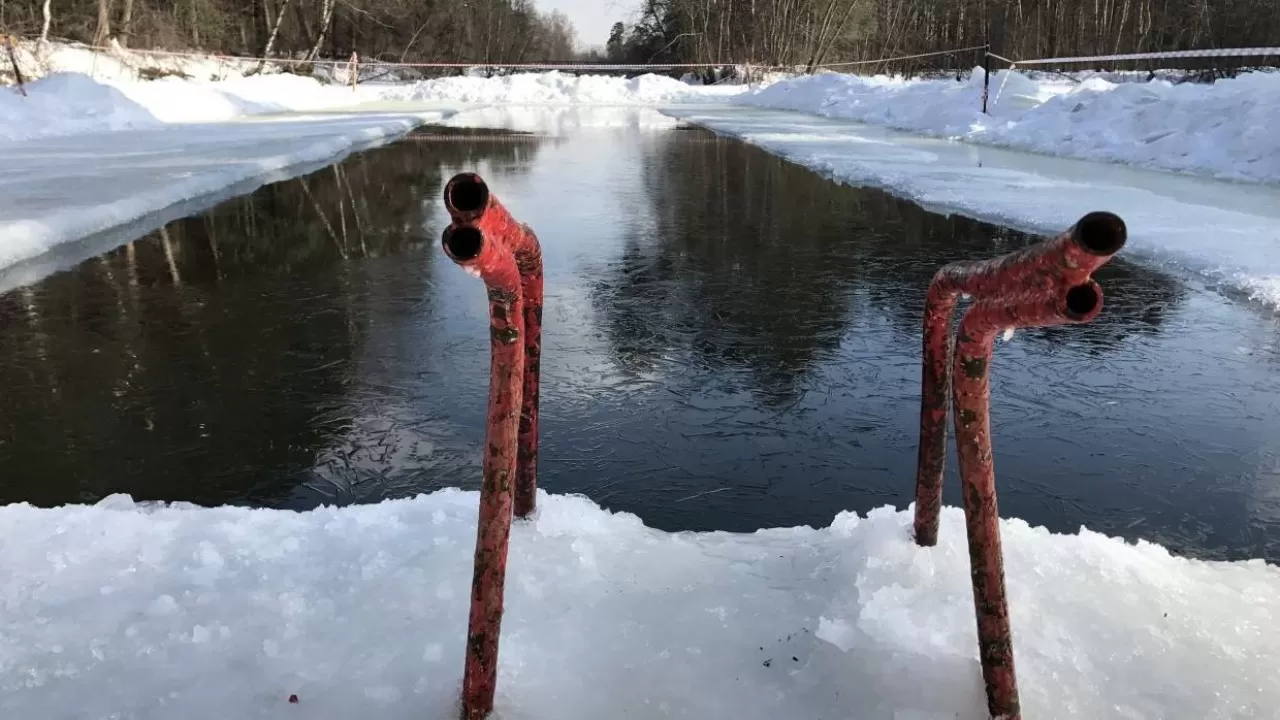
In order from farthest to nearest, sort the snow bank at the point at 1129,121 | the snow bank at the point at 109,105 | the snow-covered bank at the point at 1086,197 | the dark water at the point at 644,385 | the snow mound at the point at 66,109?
the snow bank at the point at 109,105
the snow mound at the point at 66,109
the snow bank at the point at 1129,121
the snow-covered bank at the point at 1086,197
the dark water at the point at 644,385

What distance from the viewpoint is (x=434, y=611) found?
216cm

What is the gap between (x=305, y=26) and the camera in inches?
1912

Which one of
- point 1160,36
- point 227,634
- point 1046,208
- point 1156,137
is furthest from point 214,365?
point 1160,36

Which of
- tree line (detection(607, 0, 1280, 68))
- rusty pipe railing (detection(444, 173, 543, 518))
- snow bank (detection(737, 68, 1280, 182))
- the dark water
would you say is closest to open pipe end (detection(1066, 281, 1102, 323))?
rusty pipe railing (detection(444, 173, 543, 518))

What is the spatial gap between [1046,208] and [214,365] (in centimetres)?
692

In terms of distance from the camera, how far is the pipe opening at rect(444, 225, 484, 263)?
4.35 feet

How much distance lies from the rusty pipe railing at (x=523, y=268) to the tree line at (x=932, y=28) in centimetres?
3551

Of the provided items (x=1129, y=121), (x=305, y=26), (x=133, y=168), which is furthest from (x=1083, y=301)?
(x=305, y=26)

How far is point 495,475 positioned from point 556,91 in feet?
139

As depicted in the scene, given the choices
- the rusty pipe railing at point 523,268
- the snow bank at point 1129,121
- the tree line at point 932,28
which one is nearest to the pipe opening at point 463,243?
the rusty pipe railing at point 523,268

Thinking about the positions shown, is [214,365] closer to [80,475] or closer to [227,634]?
[80,475]

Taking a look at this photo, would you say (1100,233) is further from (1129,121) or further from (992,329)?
(1129,121)

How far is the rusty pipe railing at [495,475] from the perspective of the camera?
5.07 feet

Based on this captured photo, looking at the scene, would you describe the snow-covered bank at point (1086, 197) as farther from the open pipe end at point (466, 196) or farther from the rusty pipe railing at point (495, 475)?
the open pipe end at point (466, 196)
